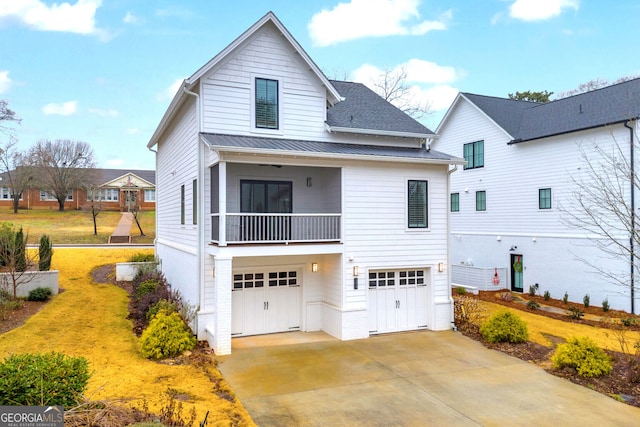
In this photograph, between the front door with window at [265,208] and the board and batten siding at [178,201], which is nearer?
the front door with window at [265,208]

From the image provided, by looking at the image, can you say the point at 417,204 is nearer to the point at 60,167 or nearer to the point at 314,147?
the point at 314,147

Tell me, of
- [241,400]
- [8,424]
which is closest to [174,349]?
[241,400]

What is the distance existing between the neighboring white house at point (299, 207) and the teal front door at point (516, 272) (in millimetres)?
9367

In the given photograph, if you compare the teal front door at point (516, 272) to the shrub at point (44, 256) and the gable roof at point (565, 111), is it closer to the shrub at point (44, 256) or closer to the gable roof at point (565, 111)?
the gable roof at point (565, 111)

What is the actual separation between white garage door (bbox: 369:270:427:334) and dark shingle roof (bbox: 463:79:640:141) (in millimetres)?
11141

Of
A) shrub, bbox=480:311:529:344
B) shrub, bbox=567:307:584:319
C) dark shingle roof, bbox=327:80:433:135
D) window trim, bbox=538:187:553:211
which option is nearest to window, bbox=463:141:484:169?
window trim, bbox=538:187:553:211

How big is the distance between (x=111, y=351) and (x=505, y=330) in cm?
1152

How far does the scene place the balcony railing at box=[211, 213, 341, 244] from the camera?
41.1ft

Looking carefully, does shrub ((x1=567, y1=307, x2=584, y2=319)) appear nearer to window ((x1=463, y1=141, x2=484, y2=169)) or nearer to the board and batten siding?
window ((x1=463, y1=141, x2=484, y2=169))

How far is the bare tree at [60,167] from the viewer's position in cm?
4981

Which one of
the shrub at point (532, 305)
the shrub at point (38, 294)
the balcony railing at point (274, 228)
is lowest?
the shrub at point (532, 305)

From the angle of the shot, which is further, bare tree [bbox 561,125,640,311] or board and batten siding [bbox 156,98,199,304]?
bare tree [bbox 561,125,640,311]

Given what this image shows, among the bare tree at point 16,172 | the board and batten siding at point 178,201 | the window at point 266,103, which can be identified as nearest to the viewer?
the window at point 266,103

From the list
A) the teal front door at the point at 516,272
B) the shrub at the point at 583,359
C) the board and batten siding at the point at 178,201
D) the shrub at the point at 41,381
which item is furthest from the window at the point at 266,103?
the teal front door at the point at 516,272
